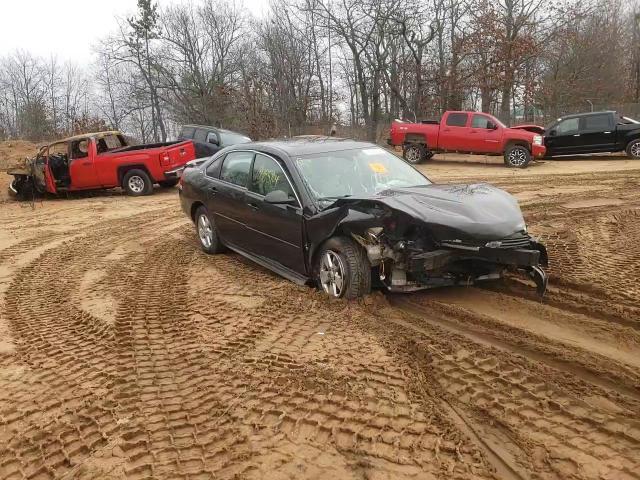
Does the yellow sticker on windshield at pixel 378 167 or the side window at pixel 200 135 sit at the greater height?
the side window at pixel 200 135

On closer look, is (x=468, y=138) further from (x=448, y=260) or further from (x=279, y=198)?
(x=448, y=260)

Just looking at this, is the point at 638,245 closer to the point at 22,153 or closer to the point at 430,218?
the point at 430,218

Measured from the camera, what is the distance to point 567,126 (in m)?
18.4

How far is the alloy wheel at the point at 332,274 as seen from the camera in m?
4.68

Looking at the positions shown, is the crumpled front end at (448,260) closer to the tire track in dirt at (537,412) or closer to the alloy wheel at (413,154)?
the tire track in dirt at (537,412)

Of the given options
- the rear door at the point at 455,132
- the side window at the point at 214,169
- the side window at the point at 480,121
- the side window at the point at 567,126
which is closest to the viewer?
the side window at the point at 214,169

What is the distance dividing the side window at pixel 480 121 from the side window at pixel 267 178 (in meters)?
14.0

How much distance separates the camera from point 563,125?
18.5 meters

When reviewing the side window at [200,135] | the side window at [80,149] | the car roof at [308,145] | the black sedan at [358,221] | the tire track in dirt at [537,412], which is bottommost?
the tire track in dirt at [537,412]

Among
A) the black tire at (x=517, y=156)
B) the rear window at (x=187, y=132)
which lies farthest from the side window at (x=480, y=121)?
the rear window at (x=187, y=132)

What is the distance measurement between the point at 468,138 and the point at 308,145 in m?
13.7

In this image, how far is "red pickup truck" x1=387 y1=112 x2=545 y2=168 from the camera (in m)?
17.4

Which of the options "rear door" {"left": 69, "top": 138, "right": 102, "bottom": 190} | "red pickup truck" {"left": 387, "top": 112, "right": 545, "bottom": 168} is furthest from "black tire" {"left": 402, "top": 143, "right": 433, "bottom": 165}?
"rear door" {"left": 69, "top": 138, "right": 102, "bottom": 190}

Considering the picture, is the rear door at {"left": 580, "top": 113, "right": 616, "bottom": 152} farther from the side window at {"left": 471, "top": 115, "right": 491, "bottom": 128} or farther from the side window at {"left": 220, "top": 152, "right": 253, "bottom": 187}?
the side window at {"left": 220, "top": 152, "right": 253, "bottom": 187}
